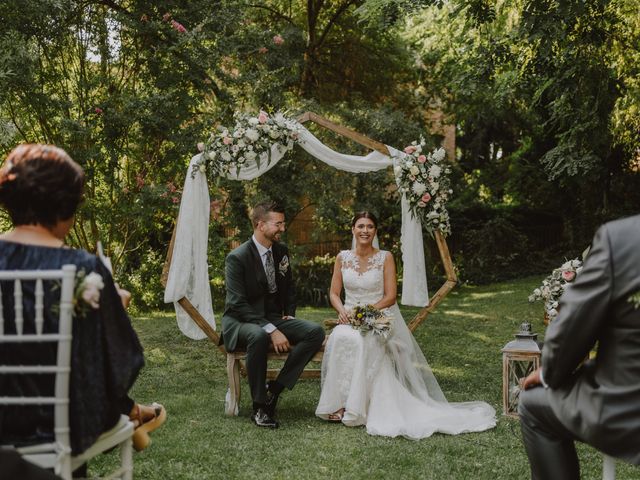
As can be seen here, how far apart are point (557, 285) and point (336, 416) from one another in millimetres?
1925

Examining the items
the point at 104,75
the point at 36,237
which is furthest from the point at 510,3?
the point at 36,237

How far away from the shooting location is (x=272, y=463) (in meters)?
4.31

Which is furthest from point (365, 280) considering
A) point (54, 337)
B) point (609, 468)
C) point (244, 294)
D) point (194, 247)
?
point (54, 337)

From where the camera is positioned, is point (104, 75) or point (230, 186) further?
point (230, 186)

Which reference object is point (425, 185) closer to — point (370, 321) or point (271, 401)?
point (370, 321)

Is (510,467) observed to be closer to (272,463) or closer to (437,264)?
(272,463)

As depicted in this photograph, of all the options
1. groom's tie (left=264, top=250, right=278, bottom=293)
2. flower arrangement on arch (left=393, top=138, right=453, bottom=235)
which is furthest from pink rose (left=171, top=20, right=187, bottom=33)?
groom's tie (left=264, top=250, right=278, bottom=293)

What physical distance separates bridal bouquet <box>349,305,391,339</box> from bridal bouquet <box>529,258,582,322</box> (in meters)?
1.18

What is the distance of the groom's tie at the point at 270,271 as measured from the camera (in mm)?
5855

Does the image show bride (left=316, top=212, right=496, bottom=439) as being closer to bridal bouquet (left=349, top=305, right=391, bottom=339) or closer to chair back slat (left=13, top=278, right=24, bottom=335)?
bridal bouquet (left=349, top=305, right=391, bottom=339)

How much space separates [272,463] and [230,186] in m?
6.17

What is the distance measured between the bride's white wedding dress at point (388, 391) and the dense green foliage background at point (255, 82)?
8.83ft

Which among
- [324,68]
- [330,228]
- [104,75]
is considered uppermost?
[324,68]

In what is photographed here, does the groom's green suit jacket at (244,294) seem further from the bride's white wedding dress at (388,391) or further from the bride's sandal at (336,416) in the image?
the bride's sandal at (336,416)
